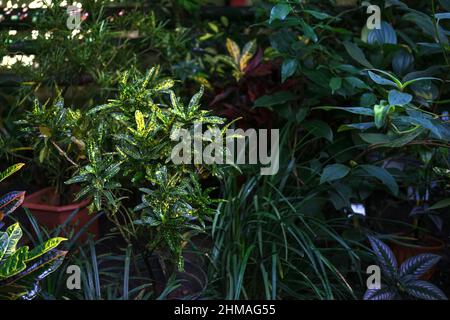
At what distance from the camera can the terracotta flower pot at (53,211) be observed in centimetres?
251

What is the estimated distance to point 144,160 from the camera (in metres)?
1.70

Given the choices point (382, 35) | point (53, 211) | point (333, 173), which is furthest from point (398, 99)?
point (53, 211)

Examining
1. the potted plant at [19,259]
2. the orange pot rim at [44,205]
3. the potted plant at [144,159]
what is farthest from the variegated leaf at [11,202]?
the orange pot rim at [44,205]

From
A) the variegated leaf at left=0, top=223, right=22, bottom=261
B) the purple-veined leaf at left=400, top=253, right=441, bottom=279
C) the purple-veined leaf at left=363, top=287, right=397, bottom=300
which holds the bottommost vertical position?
the purple-veined leaf at left=363, top=287, right=397, bottom=300

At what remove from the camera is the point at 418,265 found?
1973mm

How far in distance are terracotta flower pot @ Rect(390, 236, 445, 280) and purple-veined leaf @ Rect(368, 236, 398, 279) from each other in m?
0.31

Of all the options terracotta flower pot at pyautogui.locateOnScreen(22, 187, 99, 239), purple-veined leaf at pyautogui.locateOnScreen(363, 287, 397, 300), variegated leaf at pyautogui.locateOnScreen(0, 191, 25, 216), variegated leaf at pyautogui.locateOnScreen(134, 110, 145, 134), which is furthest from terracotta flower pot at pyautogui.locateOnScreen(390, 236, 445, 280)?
variegated leaf at pyautogui.locateOnScreen(0, 191, 25, 216)

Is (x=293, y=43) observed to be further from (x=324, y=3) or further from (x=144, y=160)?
(x=144, y=160)

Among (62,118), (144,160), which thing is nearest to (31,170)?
(62,118)

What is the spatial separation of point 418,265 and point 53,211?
151 centimetres

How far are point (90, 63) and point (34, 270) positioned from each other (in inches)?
47.5

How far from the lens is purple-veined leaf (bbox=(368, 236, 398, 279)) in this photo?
1957 mm

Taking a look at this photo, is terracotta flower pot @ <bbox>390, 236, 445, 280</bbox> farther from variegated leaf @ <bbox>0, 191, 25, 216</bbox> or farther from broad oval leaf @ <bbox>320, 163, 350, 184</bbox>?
variegated leaf @ <bbox>0, 191, 25, 216</bbox>
